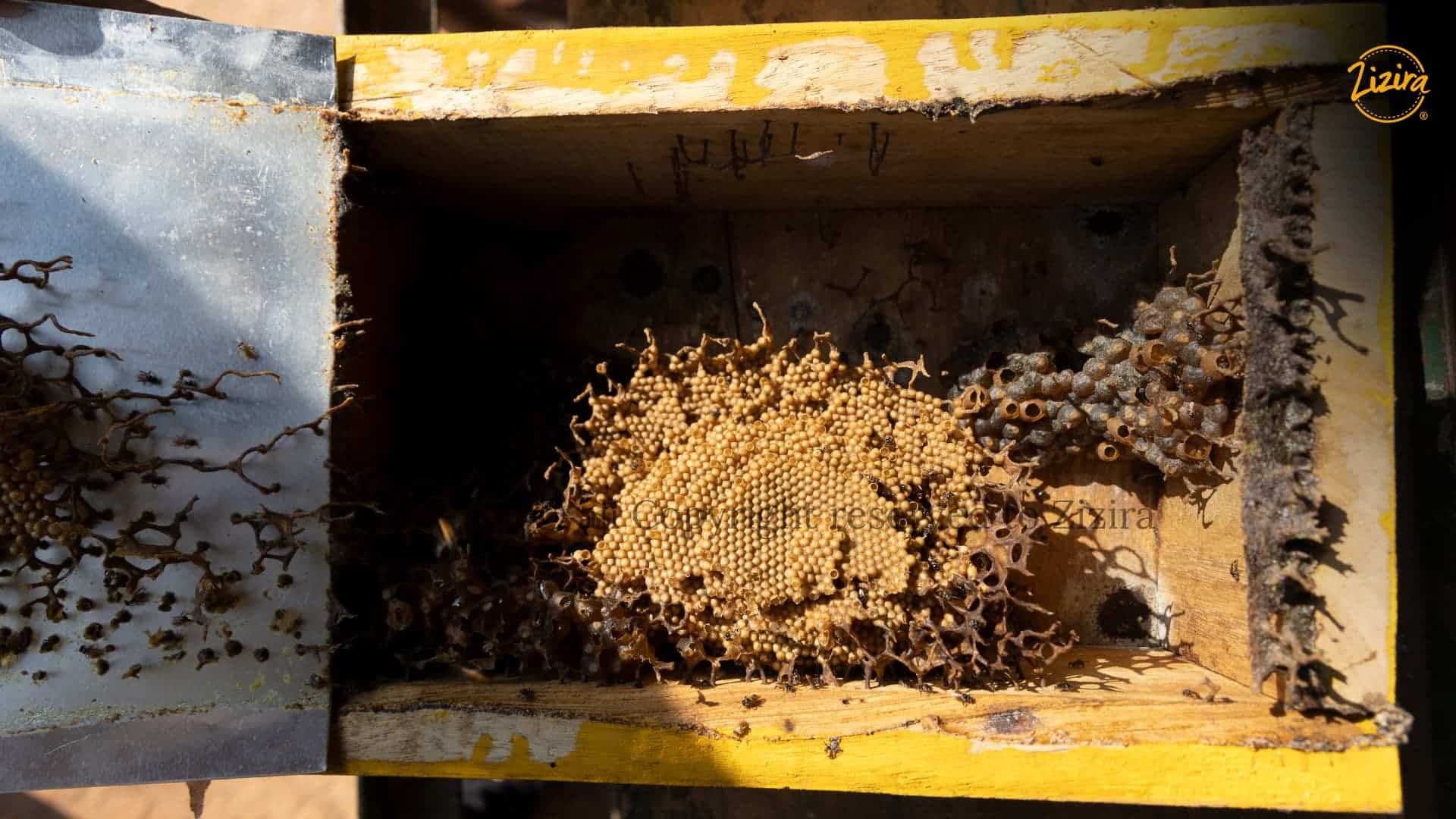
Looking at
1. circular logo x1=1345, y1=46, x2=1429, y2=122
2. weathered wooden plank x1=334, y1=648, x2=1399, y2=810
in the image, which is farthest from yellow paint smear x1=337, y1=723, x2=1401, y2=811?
circular logo x1=1345, y1=46, x2=1429, y2=122

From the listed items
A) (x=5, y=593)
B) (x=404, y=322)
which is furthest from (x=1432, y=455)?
(x=5, y=593)

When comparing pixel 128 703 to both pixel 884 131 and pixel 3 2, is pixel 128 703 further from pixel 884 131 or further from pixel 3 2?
pixel 884 131

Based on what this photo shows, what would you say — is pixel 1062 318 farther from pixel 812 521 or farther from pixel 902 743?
pixel 902 743

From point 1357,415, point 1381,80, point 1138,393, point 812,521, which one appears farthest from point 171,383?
point 1381,80

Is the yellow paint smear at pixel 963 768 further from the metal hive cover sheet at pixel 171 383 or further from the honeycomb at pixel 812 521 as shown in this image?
the metal hive cover sheet at pixel 171 383

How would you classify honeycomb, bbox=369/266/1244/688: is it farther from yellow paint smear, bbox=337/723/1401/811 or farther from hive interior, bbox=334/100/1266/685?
yellow paint smear, bbox=337/723/1401/811
